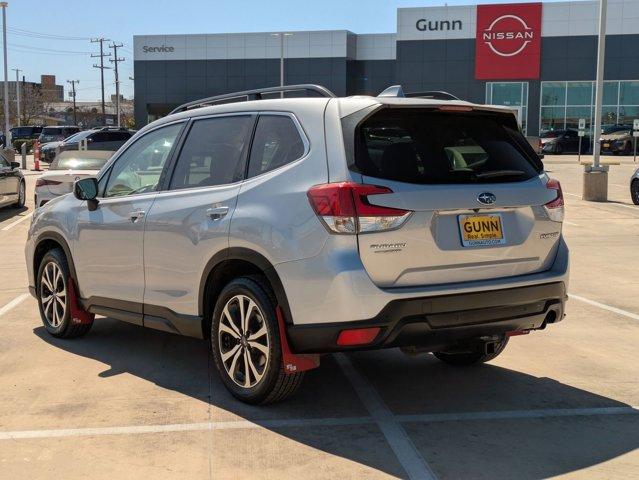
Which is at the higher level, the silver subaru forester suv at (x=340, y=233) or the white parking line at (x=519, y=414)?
the silver subaru forester suv at (x=340, y=233)

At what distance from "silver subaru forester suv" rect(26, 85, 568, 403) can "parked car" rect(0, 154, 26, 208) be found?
11612 mm

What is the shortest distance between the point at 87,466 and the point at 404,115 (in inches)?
104

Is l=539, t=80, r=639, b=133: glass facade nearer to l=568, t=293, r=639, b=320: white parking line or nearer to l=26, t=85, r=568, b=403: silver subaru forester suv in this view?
l=568, t=293, r=639, b=320: white parking line

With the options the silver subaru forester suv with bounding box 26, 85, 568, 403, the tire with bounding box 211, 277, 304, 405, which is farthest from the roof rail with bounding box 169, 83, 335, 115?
the tire with bounding box 211, 277, 304, 405

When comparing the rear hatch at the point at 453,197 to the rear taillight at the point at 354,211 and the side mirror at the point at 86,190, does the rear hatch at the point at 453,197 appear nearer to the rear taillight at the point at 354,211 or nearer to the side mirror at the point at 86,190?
the rear taillight at the point at 354,211

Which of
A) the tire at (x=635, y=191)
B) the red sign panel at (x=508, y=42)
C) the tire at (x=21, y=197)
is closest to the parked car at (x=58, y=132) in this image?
the tire at (x=21, y=197)

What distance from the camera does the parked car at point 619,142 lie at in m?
42.5

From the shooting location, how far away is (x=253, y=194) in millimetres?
4453

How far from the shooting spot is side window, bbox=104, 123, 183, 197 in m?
5.48

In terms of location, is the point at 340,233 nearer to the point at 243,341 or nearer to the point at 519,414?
the point at 243,341

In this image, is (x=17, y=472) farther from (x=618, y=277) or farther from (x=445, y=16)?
(x=445, y=16)

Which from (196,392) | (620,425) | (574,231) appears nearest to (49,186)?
(196,392)

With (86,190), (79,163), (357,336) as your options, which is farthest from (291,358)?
(79,163)

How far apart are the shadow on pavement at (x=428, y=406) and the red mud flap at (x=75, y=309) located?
227 mm
